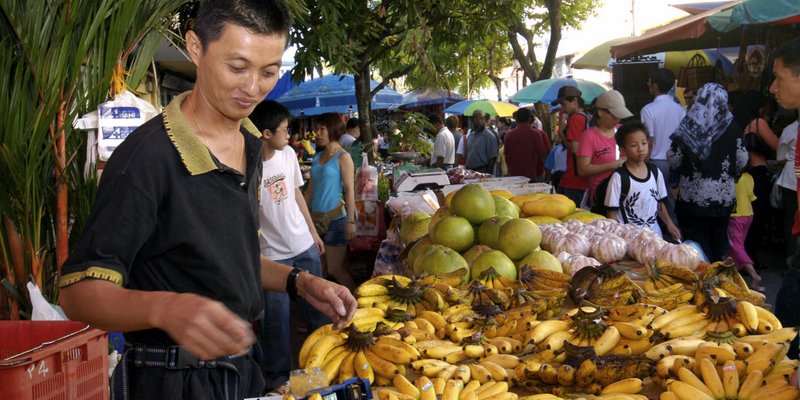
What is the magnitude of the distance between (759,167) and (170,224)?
9.02 metres

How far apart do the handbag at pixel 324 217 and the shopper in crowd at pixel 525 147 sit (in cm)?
567

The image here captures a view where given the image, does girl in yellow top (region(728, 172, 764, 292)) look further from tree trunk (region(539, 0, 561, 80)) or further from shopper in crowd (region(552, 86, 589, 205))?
tree trunk (region(539, 0, 561, 80))

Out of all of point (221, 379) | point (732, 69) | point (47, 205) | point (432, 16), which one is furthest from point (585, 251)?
point (732, 69)

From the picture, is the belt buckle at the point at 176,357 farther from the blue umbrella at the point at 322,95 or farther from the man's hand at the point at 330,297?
the blue umbrella at the point at 322,95

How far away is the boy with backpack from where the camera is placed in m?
5.51

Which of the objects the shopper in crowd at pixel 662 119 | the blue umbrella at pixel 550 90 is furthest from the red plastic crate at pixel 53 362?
the blue umbrella at pixel 550 90

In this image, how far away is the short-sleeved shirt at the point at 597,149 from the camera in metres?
6.80

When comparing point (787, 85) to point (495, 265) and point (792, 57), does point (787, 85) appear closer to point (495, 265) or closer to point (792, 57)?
point (792, 57)

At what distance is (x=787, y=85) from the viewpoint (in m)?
3.92

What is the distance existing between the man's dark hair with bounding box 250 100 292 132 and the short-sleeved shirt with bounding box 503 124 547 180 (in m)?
7.43

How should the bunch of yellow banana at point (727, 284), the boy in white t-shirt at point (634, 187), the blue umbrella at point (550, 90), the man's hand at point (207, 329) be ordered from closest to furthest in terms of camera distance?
the man's hand at point (207, 329) → the bunch of yellow banana at point (727, 284) → the boy in white t-shirt at point (634, 187) → the blue umbrella at point (550, 90)

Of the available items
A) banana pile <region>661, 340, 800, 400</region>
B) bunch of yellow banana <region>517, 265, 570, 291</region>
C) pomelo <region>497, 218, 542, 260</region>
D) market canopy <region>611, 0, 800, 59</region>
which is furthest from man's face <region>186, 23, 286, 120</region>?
market canopy <region>611, 0, 800, 59</region>

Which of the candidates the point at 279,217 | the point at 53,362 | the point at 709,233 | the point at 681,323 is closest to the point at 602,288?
the point at 681,323

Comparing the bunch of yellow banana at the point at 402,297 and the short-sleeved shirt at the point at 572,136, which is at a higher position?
the short-sleeved shirt at the point at 572,136
